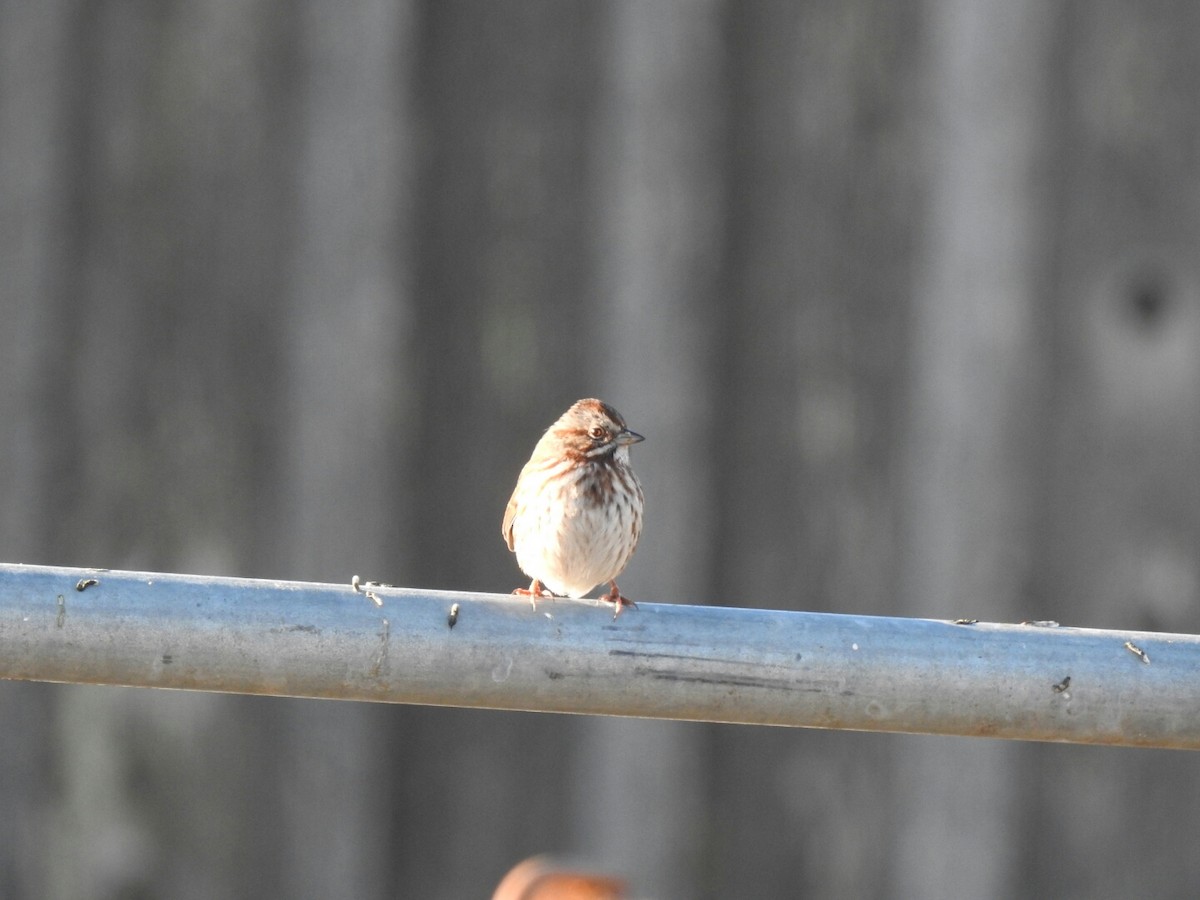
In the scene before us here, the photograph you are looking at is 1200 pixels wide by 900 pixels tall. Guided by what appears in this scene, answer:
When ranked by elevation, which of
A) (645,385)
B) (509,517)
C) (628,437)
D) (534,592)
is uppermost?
(645,385)

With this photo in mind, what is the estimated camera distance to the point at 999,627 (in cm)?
248

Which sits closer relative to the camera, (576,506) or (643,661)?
(643,661)

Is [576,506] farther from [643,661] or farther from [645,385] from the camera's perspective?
[643,661]

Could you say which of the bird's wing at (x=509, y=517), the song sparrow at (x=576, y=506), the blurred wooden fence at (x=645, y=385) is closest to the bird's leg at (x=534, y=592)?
the song sparrow at (x=576, y=506)

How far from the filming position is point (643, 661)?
7.92 ft

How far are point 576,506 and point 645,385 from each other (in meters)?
0.40

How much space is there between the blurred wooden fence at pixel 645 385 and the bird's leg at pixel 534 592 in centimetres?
31

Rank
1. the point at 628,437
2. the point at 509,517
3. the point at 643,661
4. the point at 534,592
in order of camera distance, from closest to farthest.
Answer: the point at 643,661 < the point at 534,592 < the point at 628,437 < the point at 509,517

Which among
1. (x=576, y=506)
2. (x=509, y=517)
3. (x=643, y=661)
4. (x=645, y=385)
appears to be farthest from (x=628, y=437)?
(x=643, y=661)

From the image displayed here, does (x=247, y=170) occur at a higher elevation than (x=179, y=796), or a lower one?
higher

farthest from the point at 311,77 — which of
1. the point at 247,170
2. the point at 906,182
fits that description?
the point at 906,182

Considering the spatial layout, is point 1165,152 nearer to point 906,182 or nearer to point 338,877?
point 906,182

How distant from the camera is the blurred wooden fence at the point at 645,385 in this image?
172 inches

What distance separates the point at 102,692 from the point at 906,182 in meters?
2.59
